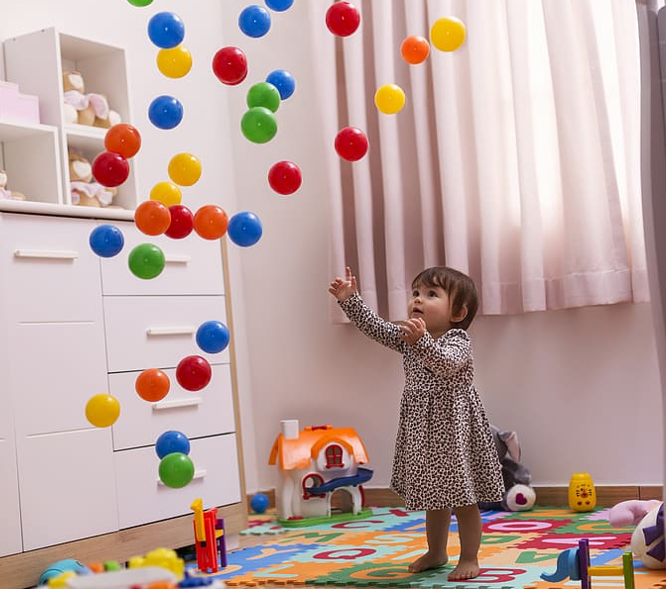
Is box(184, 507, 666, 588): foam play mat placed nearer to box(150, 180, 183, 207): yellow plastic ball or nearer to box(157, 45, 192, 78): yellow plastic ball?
box(150, 180, 183, 207): yellow plastic ball

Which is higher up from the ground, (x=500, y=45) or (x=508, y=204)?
(x=500, y=45)

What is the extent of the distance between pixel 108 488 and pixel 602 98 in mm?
1789

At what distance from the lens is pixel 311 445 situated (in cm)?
328

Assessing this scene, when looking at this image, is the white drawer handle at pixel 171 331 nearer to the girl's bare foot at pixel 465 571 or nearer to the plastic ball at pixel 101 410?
the plastic ball at pixel 101 410

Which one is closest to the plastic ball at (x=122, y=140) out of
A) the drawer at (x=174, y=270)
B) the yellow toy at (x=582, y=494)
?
the drawer at (x=174, y=270)

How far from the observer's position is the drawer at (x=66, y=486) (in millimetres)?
2355

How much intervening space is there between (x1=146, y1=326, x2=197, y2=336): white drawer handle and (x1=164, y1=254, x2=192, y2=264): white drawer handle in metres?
0.19

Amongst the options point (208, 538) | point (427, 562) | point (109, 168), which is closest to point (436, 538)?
point (427, 562)

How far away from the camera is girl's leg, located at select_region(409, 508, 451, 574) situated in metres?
2.29

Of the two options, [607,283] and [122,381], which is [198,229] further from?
[607,283]

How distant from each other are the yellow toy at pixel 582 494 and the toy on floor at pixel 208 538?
1.11m

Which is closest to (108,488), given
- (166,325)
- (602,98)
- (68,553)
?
(68,553)

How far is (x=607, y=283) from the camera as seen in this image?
3008 mm

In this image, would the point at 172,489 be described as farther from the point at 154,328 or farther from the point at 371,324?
the point at 371,324
